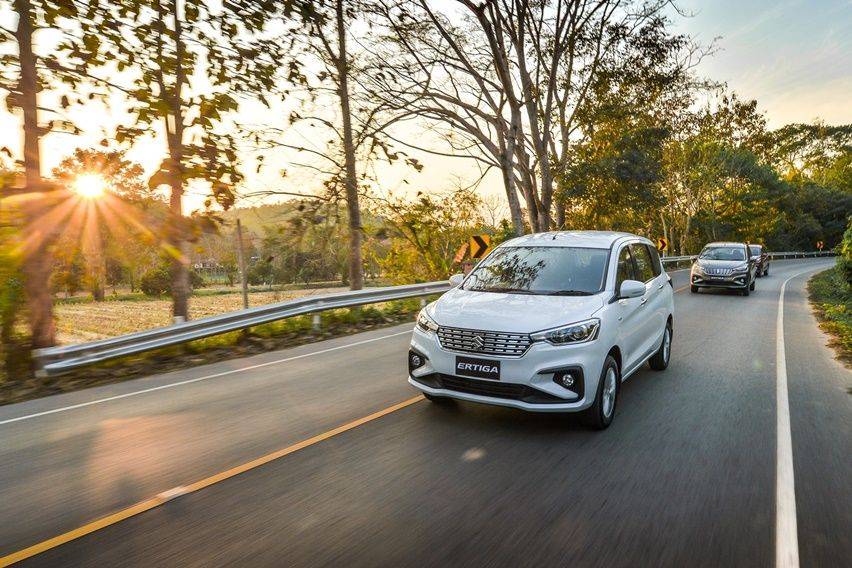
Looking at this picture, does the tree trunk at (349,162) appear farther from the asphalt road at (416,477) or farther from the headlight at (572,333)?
the headlight at (572,333)

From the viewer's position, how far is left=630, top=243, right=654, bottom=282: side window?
23.2ft

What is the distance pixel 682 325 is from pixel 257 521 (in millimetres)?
10974

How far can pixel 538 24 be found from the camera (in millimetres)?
21516

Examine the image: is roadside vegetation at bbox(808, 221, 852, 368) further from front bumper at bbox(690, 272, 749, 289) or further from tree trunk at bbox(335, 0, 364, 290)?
tree trunk at bbox(335, 0, 364, 290)

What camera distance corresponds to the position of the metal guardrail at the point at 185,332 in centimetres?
767

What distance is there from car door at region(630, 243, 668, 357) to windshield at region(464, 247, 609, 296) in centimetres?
94

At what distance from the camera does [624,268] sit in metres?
6.50

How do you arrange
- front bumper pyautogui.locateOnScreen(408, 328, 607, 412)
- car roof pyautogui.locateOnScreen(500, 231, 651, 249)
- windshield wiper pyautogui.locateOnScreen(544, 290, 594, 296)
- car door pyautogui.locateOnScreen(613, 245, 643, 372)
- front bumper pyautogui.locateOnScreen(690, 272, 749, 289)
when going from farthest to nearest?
1. front bumper pyautogui.locateOnScreen(690, 272, 749, 289)
2. car roof pyautogui.locateOnScreen(500, 231, 651, 249)
3. car door pyautogui.locateOnScreen(613, 245, 643, 372)
4. windshield wiper pyautogui.locateOnScreen(544, 290, 594, 296)
5. front bumper pyautogui.locateOnScreen(408, 328, 607, 412)

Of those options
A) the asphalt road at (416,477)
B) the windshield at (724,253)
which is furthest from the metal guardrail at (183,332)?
the windshield at (724,253)

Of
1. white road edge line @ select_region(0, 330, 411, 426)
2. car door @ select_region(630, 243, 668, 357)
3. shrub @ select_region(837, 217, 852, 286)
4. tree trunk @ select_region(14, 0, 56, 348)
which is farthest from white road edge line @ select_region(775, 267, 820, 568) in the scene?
shrub @ select_region(837, 217, 852, 286)

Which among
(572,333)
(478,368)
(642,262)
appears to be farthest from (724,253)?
(478,368)

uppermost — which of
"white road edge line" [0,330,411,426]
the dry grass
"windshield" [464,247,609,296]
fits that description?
"windshield" [464,247,609,296]

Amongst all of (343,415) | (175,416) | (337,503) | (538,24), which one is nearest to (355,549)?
(337,503)

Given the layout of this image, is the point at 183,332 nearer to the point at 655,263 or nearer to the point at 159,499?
the point at 159,499
